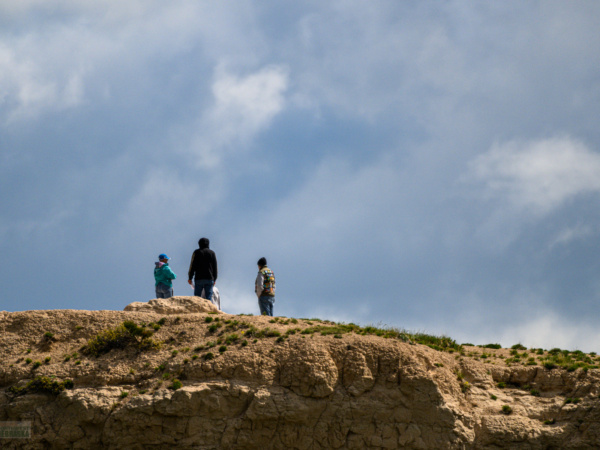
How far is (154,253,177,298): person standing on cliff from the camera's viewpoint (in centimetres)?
2858

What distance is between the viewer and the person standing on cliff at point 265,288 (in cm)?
2820

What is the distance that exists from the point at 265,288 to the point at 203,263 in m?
2.56

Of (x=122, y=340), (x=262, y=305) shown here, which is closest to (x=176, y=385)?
(x=122, y=340)

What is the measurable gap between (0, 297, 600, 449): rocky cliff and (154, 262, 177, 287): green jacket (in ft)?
7.78

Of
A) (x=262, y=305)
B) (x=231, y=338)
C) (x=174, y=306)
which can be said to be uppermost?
(x=262, y=305)

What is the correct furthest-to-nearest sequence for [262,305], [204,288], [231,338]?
[204,288] < [262,305] < [231,338]

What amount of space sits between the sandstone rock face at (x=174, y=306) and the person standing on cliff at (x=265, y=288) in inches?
73.5

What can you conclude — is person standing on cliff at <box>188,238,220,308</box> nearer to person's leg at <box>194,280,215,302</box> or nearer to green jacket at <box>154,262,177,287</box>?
person's leg at <box>194,280,215,302</box>

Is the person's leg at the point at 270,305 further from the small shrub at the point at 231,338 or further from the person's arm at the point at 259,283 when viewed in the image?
the small shrub at the point at 231,338

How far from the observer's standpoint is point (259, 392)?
23.8 m

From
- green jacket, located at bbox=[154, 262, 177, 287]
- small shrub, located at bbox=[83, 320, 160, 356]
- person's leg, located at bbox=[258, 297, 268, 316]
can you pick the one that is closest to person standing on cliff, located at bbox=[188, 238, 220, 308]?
green jacket, located at bbox=[154, 262, 177, 287]

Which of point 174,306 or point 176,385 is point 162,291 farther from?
point 176,385

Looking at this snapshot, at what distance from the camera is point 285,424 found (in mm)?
23641

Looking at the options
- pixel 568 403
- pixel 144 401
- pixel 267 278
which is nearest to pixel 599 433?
pixel 568 403
